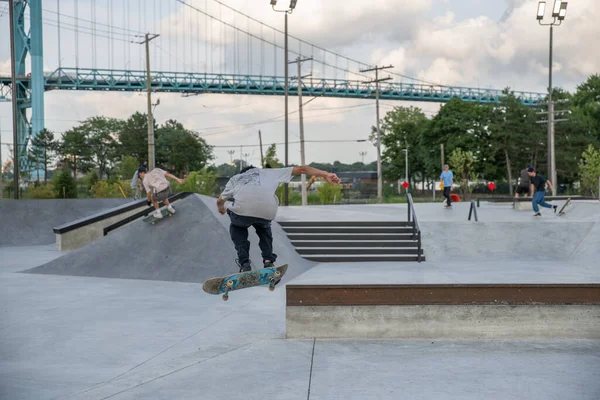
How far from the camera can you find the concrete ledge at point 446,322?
631 cm

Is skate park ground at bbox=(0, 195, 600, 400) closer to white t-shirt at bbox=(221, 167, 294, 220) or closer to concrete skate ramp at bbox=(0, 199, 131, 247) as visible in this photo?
white t-shirt at bbox=(221, 167, 294, 220)

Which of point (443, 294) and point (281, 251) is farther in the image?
point (281, 251)

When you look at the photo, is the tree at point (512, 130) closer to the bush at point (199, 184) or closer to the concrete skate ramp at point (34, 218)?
the bush at point (199, 184)

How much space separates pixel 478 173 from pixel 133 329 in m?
66.8

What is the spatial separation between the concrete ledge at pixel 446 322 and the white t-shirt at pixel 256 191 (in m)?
1.16

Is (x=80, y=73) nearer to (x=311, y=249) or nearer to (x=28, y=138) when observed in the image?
(x=28, y=138)

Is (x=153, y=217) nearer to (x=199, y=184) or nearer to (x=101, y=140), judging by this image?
(x=199, y=184)

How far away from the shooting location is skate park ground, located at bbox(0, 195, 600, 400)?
4.73m

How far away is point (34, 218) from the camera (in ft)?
66.3

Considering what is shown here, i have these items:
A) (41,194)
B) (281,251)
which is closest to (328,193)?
(41,194)

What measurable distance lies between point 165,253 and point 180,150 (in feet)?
235

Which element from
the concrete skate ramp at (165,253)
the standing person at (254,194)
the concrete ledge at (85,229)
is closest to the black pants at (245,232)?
the standing person at (254,194)

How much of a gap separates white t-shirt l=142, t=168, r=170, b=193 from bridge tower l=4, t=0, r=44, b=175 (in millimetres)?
48841

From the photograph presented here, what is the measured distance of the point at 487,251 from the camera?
14359mm
